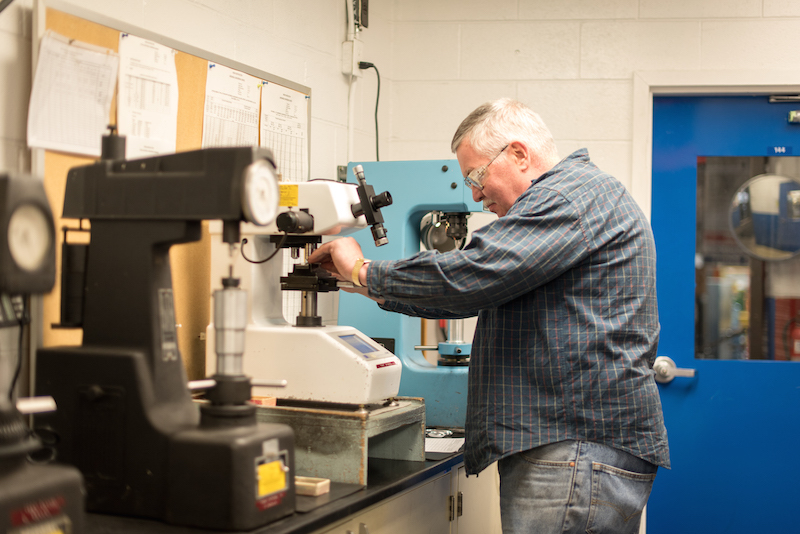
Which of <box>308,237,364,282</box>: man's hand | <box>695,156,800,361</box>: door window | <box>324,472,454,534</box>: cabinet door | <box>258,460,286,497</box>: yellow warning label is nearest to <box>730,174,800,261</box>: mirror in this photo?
<box>695,156,800,361</box>: door window

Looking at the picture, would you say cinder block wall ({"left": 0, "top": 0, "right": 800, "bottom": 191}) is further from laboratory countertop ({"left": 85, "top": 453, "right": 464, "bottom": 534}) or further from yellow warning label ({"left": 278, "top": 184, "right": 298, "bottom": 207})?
laboratory countertop ({"left": 85, "top": 453, "right": 464, "bottom": 534})

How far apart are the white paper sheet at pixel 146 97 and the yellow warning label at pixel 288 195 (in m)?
0.37

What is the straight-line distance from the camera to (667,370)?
279cm

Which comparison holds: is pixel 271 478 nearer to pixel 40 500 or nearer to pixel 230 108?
pixel 40 500

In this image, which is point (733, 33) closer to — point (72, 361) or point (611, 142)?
point (611, 142)

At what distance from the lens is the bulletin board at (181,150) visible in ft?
4.84

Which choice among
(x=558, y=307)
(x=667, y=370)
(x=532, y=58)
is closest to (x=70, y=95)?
(x=558, y=307)

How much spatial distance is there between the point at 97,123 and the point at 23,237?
64 cm

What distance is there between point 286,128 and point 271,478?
1308 millimetres

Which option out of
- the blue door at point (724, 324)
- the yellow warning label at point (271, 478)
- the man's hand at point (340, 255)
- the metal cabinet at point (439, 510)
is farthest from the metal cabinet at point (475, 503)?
the blue door at point (724, 324)

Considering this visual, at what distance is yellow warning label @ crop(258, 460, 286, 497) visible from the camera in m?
1.16

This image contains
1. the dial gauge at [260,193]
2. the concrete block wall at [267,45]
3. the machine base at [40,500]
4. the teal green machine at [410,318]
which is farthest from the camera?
the teal green machine at [410,318]

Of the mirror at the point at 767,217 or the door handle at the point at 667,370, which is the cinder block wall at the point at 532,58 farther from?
the door handle at the point at 667,370

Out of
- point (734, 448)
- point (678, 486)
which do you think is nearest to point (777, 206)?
point (734, 448)
